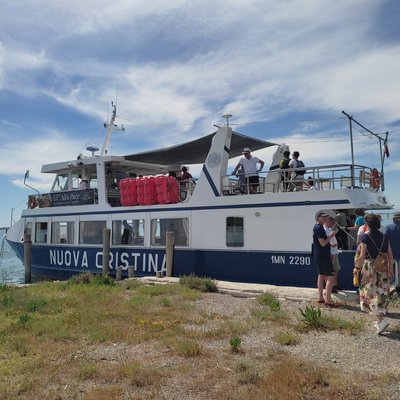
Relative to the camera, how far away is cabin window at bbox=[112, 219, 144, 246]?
15119mm

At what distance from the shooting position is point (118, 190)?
16875mm

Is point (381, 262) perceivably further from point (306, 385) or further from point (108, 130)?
point (108, 130)

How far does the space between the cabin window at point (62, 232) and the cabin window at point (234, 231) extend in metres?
6.92

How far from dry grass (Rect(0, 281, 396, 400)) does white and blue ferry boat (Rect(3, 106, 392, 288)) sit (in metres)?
3.10

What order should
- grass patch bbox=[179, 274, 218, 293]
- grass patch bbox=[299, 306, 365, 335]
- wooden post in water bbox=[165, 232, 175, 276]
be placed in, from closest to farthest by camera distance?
grass patch bbox=[299, 306, 365, 335], grass patch bbox=[179, 274, 218, 293], wooden post in water bbox=[165, 232, 175, 276]

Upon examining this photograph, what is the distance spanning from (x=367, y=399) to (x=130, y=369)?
2533mm

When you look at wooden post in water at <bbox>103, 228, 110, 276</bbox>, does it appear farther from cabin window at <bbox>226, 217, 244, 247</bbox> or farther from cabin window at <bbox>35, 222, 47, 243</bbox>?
cabin window at <bbox>35, 222, 47, 243</bbox>

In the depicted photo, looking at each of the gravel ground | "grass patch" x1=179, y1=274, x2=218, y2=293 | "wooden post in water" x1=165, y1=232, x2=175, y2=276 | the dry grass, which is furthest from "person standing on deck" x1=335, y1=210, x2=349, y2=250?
"wooden post in water" x1=165, y1=232, x2=175, y2=276

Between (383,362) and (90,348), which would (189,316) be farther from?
(383,362)

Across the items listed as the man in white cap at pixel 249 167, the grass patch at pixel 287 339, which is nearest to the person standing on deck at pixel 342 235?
the man in white cap at pixel 249 167

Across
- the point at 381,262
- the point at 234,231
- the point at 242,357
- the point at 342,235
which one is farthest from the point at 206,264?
the point at 242,357

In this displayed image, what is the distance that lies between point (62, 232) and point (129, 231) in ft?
11.7

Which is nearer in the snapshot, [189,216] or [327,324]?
[327,324]

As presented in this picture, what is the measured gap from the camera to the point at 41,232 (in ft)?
60.4
